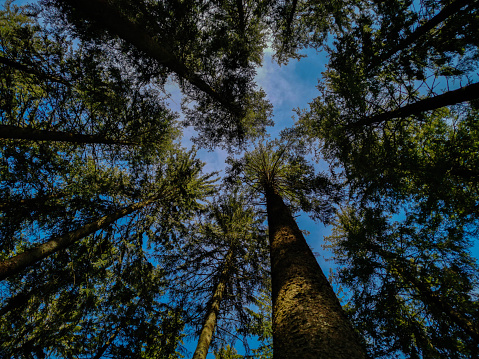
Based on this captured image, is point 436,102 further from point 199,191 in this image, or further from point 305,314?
point 199,191

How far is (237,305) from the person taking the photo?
7.25 metres

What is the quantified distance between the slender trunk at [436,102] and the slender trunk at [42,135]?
7284 millimetres

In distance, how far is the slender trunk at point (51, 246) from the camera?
11.4 ft

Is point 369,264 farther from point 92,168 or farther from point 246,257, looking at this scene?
point 92,168

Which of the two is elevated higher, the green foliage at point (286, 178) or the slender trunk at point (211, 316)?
the green foliage at point (286, 178)

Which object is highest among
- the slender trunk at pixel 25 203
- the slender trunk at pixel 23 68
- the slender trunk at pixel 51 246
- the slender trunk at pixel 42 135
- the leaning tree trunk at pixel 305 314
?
the slender trunk at pixel 23 68

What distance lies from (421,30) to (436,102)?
1813mm

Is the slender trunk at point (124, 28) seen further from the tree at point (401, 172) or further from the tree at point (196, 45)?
the tree at point (401, 172)

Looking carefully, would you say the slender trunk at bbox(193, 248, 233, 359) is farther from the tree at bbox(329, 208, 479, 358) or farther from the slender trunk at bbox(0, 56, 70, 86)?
the slender trunk at bbox(0, 56, 70, 86)

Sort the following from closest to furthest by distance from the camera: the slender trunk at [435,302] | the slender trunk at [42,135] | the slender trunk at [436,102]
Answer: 1. the slender trunk at [436,102]
2. the slender trunk at [42,135]
3. the slender trunk at [435,302]

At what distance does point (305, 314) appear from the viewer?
2.33 metres

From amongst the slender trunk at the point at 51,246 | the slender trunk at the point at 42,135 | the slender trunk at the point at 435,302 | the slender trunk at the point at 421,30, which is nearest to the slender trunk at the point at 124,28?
the slender trunk at the point at 42,135

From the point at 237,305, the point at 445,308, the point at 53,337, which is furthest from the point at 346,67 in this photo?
the point at 53,337

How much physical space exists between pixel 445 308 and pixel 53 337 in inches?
343
